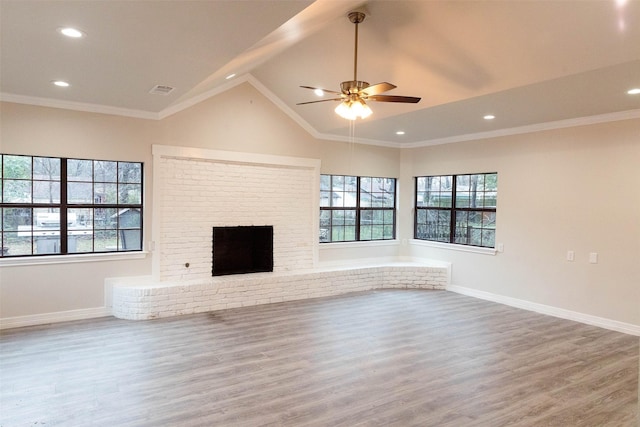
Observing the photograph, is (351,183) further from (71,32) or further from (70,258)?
(71,32)

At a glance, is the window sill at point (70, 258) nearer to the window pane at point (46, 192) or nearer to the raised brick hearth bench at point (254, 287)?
the raised brick hearth bench at point (254, 287)

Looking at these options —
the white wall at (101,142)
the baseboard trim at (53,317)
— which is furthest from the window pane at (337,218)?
the baseboard trim at (53,317)

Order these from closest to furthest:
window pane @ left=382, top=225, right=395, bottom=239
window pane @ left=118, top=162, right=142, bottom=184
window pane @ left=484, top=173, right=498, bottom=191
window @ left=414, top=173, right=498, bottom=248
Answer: window pane @ left=118, top=162, right=142, bottom=184, window pane @ left=484, top=173, right=498, bottom=191, window @ left=414, top=173, right=498, bottom=248, window pane @ left=382, top=225, right=395, bottom=239

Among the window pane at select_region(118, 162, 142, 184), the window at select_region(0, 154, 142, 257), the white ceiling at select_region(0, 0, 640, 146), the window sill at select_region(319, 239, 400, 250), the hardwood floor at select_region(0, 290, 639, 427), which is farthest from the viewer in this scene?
the window sill at select_region(319, 239, 400, 250)

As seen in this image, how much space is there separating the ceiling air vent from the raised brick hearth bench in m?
2.53

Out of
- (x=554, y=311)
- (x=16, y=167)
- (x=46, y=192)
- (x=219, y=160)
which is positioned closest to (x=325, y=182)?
(x=219, y=160)

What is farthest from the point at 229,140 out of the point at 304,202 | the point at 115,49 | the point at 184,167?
the point at 115,49

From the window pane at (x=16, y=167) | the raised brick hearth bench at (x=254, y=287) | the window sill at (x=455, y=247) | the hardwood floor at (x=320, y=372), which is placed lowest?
the hardwood floor at (x=320, y=372)

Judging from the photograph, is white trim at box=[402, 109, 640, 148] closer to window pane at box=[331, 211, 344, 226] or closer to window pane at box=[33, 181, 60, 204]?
window pane at box=[331, 211, 344, 226]

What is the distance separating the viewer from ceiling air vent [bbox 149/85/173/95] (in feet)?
14.3

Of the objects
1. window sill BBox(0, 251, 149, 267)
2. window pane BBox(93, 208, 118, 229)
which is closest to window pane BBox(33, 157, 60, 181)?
window pane BBox(93, 208, 118, 229)

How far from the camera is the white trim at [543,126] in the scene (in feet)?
16.4

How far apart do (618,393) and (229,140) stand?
217 inches

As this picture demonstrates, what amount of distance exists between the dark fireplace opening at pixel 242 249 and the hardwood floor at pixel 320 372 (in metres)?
0.91
